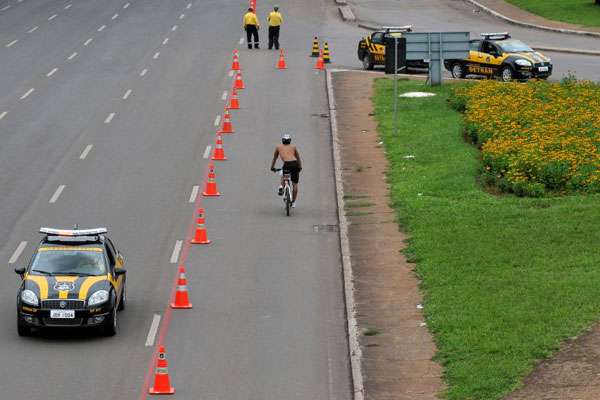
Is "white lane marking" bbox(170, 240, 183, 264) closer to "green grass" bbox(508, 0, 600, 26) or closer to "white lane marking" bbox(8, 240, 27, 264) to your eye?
"white lane marking" bbox(8, 240, 27, 264)

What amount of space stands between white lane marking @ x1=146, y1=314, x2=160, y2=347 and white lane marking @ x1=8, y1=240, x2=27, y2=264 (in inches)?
207

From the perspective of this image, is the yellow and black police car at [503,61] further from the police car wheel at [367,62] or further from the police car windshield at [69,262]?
the police car windshield at [69,262]

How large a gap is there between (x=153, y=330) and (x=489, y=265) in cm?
647

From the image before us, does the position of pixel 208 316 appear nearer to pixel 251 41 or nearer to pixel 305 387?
pixel 305 387

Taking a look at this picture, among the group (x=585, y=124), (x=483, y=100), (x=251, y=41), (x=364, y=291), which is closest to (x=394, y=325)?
(x=364, y=291)

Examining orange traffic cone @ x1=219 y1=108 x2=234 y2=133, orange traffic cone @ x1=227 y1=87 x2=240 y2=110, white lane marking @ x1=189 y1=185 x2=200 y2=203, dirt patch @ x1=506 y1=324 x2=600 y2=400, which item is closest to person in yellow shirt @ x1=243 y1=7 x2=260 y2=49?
orange traffic cone @ x1=227 y1=87 x2=240 y2=110

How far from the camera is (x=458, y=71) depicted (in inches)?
2085

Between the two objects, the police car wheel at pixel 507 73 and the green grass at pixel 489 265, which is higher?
the green grass at pixel 489 265

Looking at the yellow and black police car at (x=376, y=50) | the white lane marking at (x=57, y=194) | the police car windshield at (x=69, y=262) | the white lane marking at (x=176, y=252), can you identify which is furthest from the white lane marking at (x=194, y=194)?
the yellow and black police car at (x=376, y=50)

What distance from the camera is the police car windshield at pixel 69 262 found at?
904 inches

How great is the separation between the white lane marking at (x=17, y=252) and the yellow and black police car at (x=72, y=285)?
4466mm

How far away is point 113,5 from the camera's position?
74250 millimetres

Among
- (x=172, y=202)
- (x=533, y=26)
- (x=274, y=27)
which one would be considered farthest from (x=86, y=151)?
(x=533, y=26)

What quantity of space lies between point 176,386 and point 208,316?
394 centimetres
